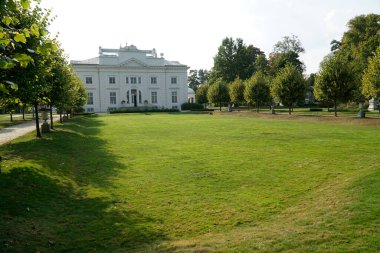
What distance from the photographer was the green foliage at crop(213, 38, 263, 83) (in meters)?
93.8

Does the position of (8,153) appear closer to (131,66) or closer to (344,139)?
(344,139)

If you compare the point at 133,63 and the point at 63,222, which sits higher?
the point at 133,63

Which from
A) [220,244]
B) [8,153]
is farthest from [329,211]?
[8,153]

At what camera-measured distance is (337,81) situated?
117 feet

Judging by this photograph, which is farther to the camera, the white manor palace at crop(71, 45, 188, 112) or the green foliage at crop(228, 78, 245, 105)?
the white manor palace at crop(71, 45, 188, 112)

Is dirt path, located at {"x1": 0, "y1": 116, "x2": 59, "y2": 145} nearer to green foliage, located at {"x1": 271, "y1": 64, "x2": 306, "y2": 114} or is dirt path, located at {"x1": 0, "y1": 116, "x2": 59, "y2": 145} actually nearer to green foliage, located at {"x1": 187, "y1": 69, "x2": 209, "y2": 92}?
green foliage, located at {"x1": 271, "y1": 64, "x2": 306, "y2": 114}

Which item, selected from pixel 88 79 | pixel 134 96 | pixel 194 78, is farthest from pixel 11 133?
pixel 194 78

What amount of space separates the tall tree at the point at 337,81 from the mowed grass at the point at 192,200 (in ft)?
69.9

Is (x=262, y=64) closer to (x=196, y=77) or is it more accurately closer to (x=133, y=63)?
(x=133, y=63)

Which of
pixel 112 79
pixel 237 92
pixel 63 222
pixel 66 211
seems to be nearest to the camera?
pixel 63 222

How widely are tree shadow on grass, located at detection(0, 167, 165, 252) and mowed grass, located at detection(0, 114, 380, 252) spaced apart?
0.02 meters

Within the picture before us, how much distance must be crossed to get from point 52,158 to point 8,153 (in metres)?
1.82

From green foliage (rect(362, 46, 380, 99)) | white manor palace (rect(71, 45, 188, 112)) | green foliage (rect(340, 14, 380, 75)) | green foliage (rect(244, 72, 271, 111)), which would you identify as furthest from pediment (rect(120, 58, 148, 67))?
green foliage (rect(362, 46, 380, 99))

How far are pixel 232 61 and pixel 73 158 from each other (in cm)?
8315
